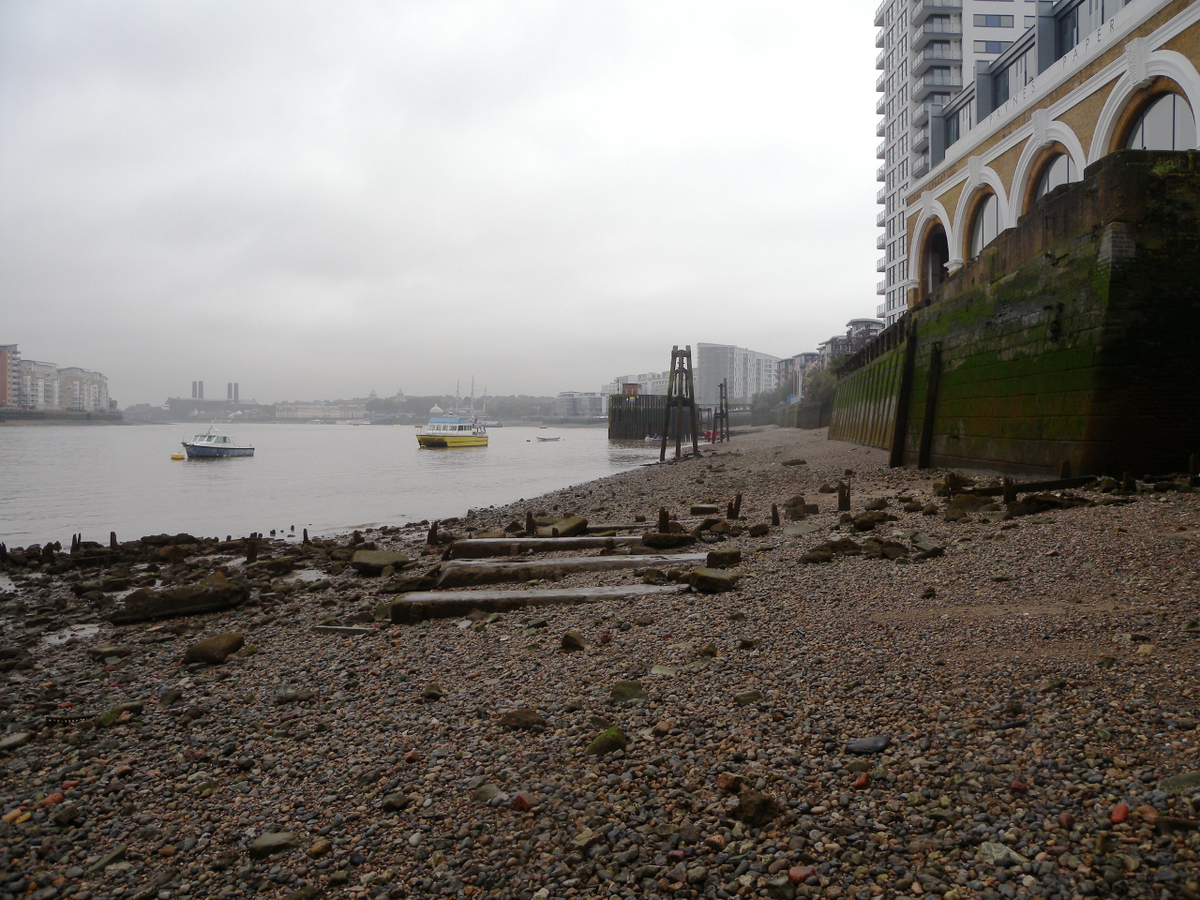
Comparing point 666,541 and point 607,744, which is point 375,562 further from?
point 607,744

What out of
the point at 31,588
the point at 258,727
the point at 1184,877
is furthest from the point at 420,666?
the point at 31,588

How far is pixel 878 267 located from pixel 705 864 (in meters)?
74.4

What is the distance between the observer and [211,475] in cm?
3578

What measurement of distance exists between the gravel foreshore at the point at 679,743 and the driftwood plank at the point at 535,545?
1998 millimetres

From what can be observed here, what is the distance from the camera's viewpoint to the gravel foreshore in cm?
281

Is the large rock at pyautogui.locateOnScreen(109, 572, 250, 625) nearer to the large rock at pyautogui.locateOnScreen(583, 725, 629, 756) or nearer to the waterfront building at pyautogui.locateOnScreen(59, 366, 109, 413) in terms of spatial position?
the large rock at pyautogui.locateOnScreen(583, 725, 629, 756)

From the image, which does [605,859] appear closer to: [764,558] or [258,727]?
[258,727]

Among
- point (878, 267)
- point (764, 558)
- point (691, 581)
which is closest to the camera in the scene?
point (691, 581)

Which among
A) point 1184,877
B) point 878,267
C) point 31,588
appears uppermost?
point 878,267

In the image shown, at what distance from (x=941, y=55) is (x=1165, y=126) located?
49023mm

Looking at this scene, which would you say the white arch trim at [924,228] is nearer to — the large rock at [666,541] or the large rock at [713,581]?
the large rock at [666,541]

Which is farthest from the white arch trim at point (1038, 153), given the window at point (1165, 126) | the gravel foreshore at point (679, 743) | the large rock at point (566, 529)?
the gravel foreshore at point (679, 743)

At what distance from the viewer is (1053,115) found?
2256 centimetres

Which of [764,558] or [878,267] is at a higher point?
[878,267]
